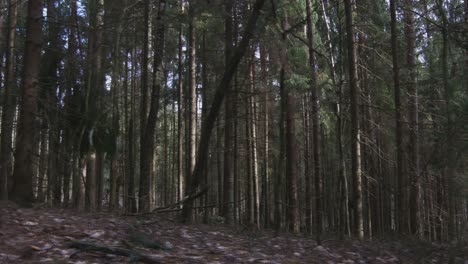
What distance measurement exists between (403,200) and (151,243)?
806 cm

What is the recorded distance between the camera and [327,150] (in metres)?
25.6

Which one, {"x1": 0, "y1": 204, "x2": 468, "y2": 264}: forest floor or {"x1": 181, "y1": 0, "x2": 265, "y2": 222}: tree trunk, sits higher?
{"x1": 181, "y1": 0, "x2": 265, "y2": 222}: tree trunk

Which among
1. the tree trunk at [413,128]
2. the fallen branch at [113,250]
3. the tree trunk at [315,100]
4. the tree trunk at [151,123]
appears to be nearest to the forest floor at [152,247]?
the fallen branch at [113,250]

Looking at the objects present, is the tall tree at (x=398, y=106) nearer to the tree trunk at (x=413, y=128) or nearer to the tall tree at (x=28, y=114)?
the tree trunk at (x=413, y=128)

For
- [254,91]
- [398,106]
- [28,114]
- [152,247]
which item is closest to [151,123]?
[28,114]

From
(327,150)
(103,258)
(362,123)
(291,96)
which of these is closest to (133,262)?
(103,258)

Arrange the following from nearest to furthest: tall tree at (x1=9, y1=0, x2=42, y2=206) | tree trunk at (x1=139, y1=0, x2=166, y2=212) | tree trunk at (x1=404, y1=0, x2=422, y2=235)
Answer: tall tree at (x1=9, y1=0, x2=42, y2=206) → tree trunk at (x1=139, y1=0, x2=166, y2=212) → tree trunk at (x1=404, y1=0, x2=422, y2=235)

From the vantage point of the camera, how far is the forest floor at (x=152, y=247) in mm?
5215

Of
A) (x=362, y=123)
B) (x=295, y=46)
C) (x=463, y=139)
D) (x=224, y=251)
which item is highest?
(x=295, y=46)

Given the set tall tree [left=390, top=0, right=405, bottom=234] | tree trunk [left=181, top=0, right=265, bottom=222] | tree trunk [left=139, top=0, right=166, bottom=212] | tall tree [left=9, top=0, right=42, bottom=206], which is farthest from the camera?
tall tree [left=390, top=0, right=405, bottom=234]

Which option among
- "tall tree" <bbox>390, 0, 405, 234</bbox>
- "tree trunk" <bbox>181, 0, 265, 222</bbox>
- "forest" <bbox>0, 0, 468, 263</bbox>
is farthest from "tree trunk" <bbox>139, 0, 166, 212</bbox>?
"tall tree" <bbox>390, 0, 405, 234</bbox>

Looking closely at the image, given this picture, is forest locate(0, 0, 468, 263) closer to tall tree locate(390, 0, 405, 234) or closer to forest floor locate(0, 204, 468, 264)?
tall tree locate(390, 0, 405, 234)

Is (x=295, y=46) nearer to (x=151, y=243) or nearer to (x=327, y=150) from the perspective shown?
Result: (x=151, y=243)

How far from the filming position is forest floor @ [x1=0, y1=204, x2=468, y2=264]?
5.21 metres
